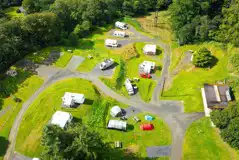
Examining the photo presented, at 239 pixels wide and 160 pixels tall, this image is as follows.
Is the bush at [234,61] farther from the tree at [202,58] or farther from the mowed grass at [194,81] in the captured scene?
the tree at [202,58]

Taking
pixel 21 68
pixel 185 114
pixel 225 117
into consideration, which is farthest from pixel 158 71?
pixel 21 68

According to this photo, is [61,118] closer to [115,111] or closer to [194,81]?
[115,111]

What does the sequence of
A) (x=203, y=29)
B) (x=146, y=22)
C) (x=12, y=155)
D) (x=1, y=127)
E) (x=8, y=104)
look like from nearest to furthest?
(x=12, y=155) < (x=1, y=127) < (x=8, y=104) < (x=203, y=29) < (x=146, y=22)

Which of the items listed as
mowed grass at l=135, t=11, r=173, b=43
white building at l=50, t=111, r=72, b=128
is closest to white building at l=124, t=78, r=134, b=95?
white building at l=50, t=111, r=72, b=128

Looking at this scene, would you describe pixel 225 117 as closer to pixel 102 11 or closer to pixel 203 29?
pixel 203 29

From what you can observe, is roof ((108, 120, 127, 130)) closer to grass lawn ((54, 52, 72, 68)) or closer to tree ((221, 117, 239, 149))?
tree ((221, 117, 239, 149))

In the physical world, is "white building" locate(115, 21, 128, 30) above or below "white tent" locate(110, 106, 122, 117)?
above
